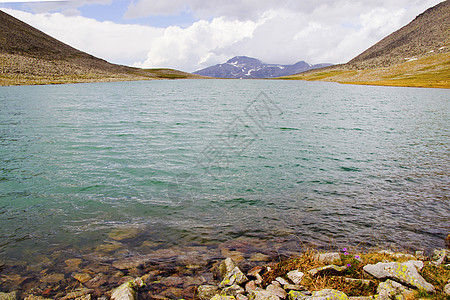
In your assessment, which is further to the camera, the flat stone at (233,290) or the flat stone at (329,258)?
the flat stone at (329,258)

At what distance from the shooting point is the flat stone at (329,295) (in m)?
6.22

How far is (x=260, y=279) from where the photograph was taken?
7738mm

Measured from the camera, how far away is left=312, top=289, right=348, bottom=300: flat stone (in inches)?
245

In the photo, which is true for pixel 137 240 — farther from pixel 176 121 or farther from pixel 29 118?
pixel 29 118

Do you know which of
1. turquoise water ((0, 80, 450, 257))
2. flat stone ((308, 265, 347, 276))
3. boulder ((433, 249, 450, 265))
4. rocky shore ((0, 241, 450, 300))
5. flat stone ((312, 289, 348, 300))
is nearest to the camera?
flat stone ((312, 289, 348, 300))

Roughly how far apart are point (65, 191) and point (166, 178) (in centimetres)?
552

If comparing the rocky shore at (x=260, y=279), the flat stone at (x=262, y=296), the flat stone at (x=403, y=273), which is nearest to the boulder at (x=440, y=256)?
the rocky shore at (x=260, y=279)

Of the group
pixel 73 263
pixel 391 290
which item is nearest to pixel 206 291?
pixel 391 290

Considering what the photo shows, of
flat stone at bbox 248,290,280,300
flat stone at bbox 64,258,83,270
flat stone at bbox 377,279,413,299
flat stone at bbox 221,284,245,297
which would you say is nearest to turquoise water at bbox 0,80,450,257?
flat stone at bbox 64,258,83,270

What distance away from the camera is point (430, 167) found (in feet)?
62.1

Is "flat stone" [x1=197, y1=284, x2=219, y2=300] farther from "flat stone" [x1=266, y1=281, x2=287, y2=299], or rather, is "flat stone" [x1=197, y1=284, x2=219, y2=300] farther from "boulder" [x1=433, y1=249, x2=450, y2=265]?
"boulder" [x1=433, y1=249, x2=450, y2=265]

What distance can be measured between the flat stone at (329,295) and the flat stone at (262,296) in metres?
0.91

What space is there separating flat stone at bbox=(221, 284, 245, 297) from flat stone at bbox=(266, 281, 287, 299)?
2.35 ft

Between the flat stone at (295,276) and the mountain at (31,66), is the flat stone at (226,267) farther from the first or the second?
the mountain at (31,66)
